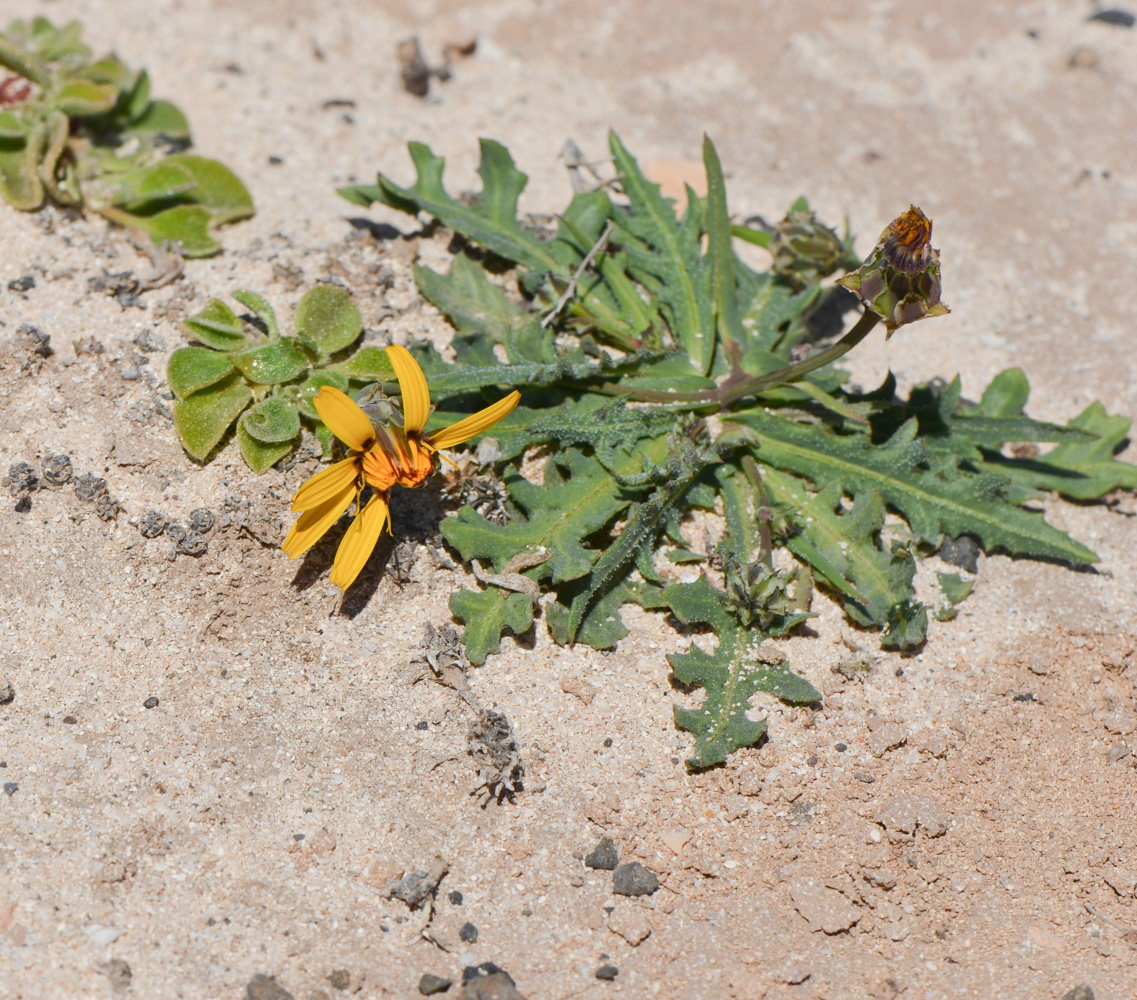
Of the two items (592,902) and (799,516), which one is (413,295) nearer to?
(799,516)

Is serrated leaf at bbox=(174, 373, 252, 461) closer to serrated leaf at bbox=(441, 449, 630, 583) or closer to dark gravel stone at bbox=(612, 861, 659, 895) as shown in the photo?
serrated leaf at bbox=(441, 449, 630, 583)

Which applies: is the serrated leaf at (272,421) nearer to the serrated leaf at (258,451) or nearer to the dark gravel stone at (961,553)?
the serrated leaf at (258,451)

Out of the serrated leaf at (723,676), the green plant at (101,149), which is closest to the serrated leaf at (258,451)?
the green plant at (101,149)

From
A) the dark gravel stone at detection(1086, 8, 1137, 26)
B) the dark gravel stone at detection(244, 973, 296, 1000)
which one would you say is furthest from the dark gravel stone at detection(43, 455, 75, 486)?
the dark gravel stone at detection(1086, 8, 1137, 26)

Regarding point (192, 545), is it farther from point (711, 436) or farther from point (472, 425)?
point (711, 436)

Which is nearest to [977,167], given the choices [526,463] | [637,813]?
[526,463]

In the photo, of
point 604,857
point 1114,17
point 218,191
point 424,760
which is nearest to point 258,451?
point 424,760

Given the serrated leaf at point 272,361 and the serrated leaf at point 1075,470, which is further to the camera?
the serrated leaf at point 1075,470
